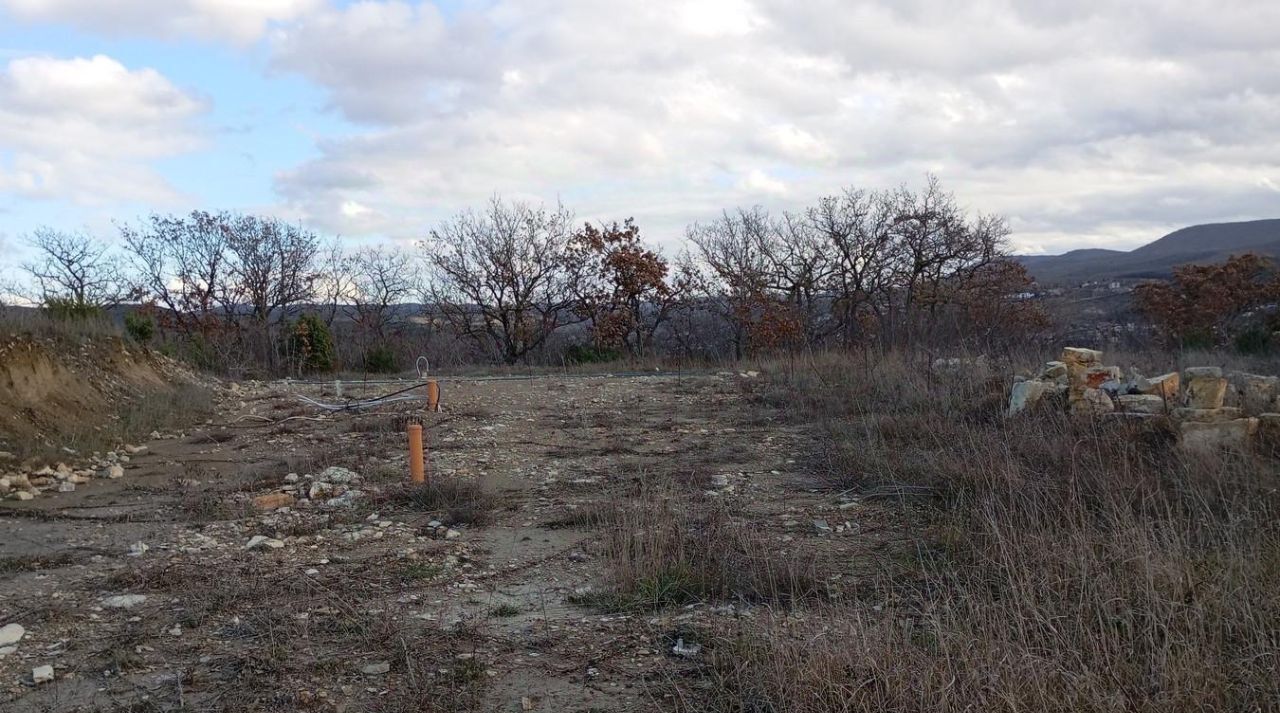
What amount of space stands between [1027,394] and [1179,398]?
1446 mm

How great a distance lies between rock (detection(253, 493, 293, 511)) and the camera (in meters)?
6.97

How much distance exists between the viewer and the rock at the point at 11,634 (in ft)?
14.0

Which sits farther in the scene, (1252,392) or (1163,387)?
(1252,392)

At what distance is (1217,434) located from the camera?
24.2 ft

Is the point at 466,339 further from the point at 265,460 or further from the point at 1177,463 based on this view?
the point at 1177,463

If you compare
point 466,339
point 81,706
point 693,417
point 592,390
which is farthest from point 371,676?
point 466,339

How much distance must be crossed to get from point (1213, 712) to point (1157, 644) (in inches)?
20.1

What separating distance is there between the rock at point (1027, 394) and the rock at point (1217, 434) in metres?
2.02

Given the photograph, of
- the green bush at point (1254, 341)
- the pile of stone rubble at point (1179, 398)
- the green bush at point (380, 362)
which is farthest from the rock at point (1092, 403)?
the green bush at point (380, 362)

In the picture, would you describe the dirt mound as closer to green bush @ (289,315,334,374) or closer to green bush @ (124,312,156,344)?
green bush @ (124,312,156,344)

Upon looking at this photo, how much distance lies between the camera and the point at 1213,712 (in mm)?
3211

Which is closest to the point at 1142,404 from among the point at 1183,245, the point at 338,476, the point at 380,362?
the point at 338,476

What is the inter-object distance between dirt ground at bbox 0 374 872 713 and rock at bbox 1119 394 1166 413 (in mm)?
3066

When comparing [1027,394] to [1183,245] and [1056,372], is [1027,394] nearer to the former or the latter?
[1056,372]
